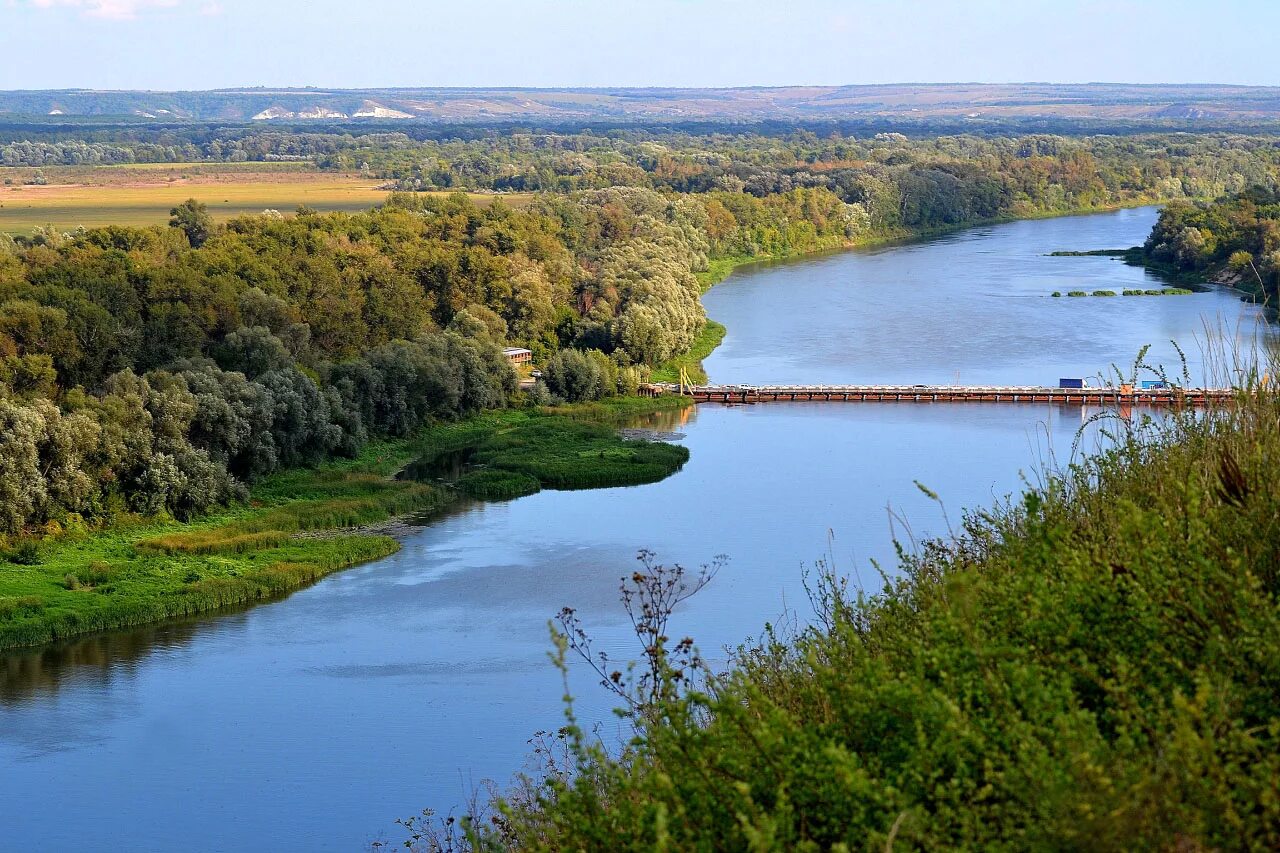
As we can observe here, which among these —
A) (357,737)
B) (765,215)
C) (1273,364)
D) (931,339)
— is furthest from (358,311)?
(765,215)

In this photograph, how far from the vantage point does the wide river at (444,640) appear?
12688 millimetres

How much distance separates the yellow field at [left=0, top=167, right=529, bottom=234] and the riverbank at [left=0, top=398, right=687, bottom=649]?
921 inches

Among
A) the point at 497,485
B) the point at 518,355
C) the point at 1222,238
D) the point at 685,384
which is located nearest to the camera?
the point at 497,485

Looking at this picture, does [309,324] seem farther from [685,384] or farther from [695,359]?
[695,359]

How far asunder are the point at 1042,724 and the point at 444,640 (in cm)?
1246

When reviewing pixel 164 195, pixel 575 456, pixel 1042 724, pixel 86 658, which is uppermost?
pixel 164 195

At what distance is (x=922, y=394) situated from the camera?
3094 cm

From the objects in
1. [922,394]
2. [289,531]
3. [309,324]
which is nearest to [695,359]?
[922,394]

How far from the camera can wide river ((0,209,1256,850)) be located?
1269cm

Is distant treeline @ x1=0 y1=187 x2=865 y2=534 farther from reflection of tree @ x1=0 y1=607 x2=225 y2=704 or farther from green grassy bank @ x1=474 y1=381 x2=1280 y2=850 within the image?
green grassy bank @ x1=474 y1=381 x2=1280 y2=850

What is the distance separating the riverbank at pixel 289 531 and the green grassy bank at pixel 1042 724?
1285 cm

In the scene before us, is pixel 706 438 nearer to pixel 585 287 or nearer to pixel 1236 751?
pixel 585 287

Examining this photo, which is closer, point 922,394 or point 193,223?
point 922,394

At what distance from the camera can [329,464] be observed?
81.3 feet
